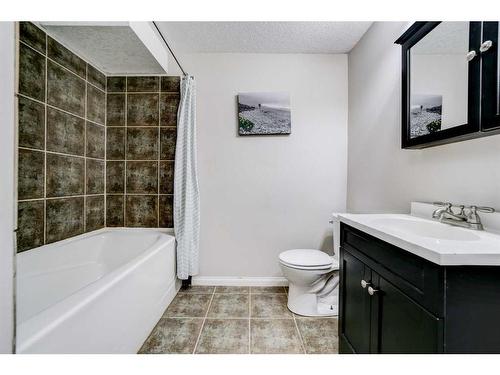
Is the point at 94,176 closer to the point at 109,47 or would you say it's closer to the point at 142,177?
the point at 142,177

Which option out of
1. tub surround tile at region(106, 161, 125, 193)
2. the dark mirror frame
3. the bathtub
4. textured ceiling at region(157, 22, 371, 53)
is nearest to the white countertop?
the dark mirror frame

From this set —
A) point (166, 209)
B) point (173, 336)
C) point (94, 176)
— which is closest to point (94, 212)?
point (94, 176)

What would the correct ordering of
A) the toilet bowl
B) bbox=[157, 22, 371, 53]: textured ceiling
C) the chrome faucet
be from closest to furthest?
the chrome faucet → the toilet bowl → bbox=[157, 22, 371, 53]: textured ceiling

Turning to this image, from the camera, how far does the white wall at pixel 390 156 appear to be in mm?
1051

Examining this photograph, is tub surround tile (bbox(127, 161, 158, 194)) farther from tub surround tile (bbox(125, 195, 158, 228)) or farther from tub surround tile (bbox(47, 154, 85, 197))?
tub surround tile (bbox(47, 154, 85, 197))

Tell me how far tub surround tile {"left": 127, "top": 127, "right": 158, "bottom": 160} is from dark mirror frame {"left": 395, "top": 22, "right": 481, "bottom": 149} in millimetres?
2031

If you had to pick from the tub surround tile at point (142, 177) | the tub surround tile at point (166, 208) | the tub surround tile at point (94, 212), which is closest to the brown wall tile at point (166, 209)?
the tub surround tile at point (166, 208)

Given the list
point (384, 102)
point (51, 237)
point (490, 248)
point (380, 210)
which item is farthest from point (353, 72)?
point (51, 237)

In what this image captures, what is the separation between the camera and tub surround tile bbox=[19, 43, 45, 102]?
1435 millimetres

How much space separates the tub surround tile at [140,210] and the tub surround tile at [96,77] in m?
1.05

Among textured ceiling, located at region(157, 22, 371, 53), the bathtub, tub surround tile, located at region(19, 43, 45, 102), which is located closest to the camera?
the bathtub

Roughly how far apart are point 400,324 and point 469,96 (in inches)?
37.2

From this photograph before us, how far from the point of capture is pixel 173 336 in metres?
1.57

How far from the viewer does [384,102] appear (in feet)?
5.70
